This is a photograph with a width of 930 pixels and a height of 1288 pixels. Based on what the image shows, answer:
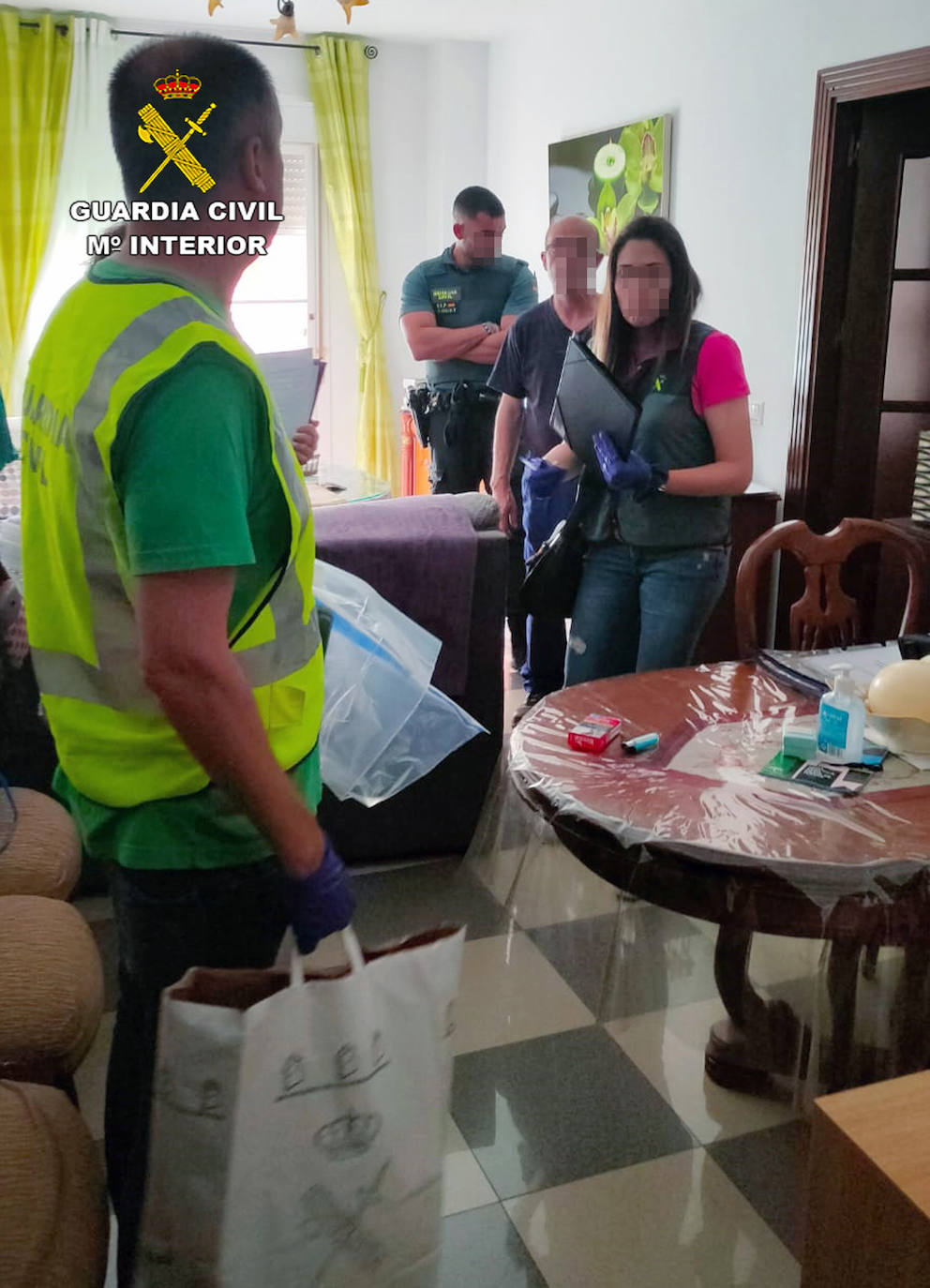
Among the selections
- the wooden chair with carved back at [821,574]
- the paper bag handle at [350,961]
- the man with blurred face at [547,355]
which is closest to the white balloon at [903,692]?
the wooden chair with carved back at [821,574]

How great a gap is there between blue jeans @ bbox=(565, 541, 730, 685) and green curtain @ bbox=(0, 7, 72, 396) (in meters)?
3.85

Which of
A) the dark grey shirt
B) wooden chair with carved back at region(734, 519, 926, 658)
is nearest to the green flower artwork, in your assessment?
the dark grey shirt

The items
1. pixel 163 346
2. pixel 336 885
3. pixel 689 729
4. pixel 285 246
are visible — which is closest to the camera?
pixel 163 346

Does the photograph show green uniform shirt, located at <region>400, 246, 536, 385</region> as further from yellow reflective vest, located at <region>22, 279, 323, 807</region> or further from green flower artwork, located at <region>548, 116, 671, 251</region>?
yellow reflective vest, located at <region>22, 279, 323, 807</region>

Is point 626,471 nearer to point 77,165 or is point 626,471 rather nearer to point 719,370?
point 719,370

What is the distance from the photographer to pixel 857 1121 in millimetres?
640

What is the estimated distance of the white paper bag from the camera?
34.4 inches

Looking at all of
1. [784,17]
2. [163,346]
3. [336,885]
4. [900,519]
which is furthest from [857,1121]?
[784,17]

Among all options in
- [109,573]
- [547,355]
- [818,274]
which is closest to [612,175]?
[818,274]

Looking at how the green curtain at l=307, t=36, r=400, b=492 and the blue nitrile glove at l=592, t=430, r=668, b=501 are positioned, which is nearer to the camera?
the blue nitrile glove at l=592, t=430, r=668, b=501

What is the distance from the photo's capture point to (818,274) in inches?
122

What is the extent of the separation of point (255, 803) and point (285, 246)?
539cm

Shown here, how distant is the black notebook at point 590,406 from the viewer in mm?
2066

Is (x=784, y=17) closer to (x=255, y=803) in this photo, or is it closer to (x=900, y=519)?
(x=900, y=519)
